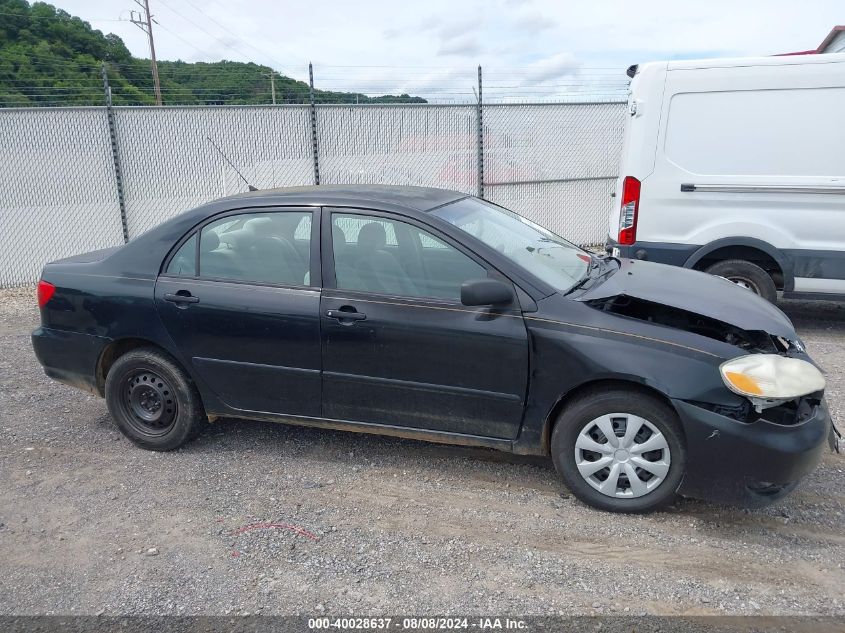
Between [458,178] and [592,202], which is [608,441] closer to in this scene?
[458,178]

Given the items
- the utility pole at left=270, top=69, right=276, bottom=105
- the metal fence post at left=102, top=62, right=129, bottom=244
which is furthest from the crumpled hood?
the utility pole at left=270, top=69, right=276, bottom=105

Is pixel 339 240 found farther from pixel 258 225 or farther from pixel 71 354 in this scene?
pixel 71 354

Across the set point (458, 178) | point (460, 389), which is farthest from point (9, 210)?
point (460, 389)

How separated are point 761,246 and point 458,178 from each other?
5359 millimetres

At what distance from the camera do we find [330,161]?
1031cm

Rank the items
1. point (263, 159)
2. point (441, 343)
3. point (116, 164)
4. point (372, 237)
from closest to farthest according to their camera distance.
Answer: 1. point (441, 343)
2. point (372, 237)
3. point (116, 164)
4. point (263, 159)

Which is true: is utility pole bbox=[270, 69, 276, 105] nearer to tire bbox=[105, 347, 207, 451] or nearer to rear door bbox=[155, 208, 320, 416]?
rear door bbox=[155, 208, 320, 416]

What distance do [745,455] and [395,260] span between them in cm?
201

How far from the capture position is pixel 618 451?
3443 millimetres

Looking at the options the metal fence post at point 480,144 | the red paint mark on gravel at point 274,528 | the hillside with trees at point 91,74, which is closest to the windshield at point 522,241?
the red paint mark on gravel at point 274,528

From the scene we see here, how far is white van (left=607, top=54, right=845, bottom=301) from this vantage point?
609 centimetres

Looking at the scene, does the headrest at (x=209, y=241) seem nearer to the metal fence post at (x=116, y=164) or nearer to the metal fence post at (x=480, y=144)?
the metal fence post at (x=116, y=164)

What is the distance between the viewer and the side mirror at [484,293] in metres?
3.46

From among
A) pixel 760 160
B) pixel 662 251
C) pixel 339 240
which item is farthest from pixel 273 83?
pixel 339 240
